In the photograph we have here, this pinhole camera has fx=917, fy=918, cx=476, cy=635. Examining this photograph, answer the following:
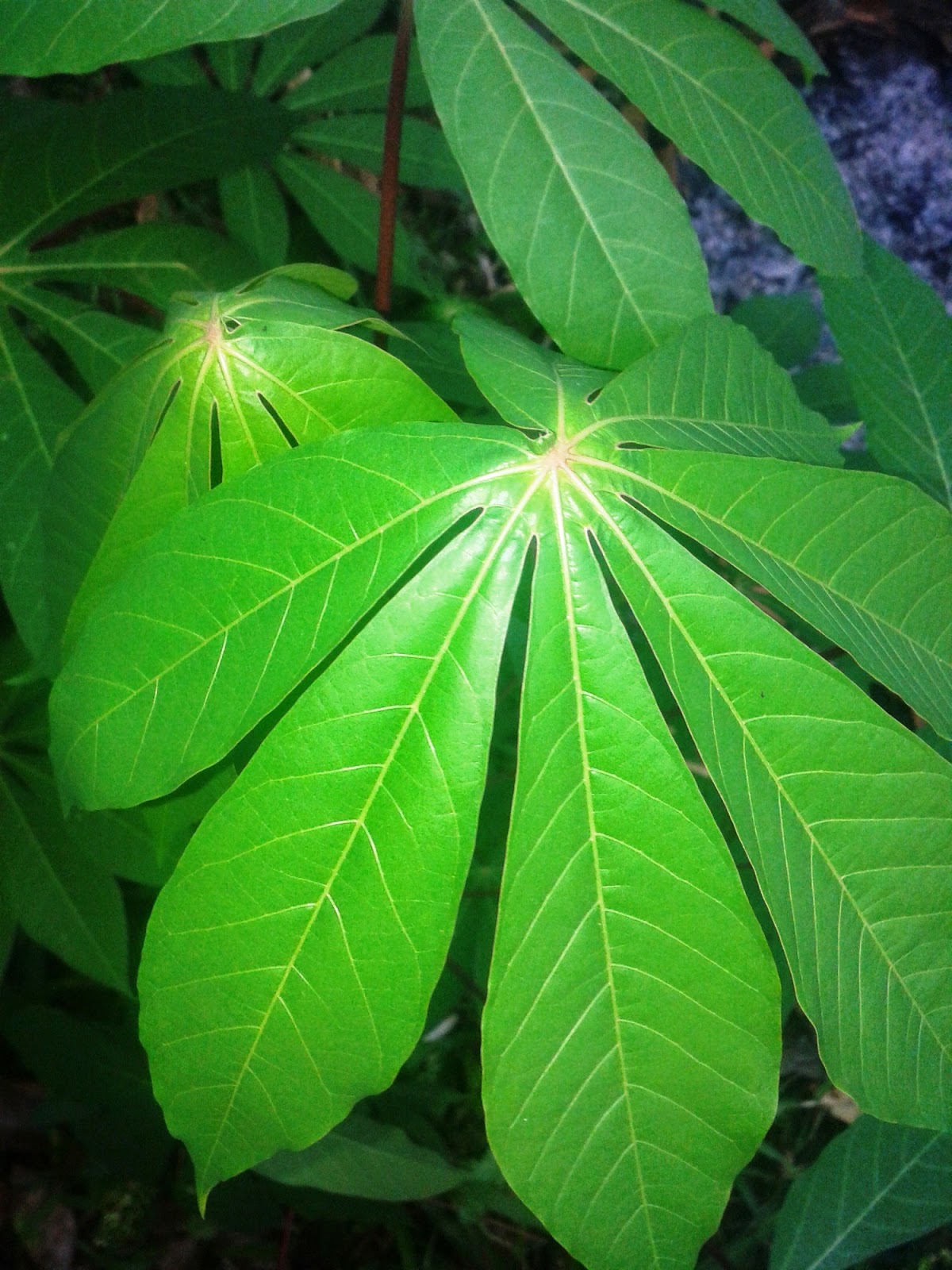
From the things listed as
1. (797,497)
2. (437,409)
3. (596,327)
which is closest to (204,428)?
(437,409)

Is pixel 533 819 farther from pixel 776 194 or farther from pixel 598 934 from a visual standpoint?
pixel 776 194

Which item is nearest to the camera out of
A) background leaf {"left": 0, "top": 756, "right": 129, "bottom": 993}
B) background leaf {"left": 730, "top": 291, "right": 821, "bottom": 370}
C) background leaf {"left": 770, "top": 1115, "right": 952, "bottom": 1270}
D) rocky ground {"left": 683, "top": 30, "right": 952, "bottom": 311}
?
background leaf {"left": 770, "top": 1115, "right": 952, "bottom": 1270}

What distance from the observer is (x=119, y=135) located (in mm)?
938

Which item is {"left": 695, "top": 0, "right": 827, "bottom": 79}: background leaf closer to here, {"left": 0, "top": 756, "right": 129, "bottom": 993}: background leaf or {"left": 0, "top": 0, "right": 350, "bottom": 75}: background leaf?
{"left": 0, "top": 0, "right": 350, "bottom": 75}: background leaf

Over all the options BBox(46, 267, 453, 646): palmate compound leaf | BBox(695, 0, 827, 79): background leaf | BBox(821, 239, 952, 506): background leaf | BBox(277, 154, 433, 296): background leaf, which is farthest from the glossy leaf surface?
BBox(277, 154, 433, 296): background leaf

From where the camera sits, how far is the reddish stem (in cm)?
84

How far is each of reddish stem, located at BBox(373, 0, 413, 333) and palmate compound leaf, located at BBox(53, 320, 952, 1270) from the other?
44 centimetres

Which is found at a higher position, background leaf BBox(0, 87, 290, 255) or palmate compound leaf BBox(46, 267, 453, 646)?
background leaf BBox(0, 87, 290, 255)

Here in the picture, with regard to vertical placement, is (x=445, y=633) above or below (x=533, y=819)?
above

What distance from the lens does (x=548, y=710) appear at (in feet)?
1.92

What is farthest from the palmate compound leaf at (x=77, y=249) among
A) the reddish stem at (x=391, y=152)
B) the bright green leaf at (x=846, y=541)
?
the bright green leaf at (x=846, y=541)

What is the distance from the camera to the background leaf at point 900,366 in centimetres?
98

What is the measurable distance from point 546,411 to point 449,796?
0.28m

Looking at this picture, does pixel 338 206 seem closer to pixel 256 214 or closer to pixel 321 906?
pixel 256 214
